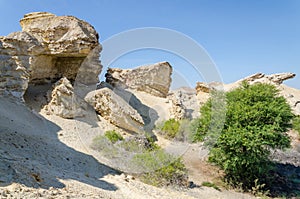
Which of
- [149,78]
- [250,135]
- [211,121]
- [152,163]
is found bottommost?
[152,163]

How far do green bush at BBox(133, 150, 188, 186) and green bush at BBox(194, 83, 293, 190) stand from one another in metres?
1.70

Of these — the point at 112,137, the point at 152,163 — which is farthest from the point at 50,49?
the point at 152,163

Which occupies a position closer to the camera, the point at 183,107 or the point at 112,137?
the point at 112,137

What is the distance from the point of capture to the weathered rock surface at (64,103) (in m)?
10.7

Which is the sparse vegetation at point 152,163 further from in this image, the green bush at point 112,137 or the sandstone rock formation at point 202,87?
the sandstone rock formation at point 202,87

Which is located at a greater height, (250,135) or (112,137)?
(250,135)

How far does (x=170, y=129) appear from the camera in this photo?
13250 millimetres

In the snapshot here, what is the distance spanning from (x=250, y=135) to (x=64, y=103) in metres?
6.97

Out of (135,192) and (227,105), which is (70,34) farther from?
(135,192)

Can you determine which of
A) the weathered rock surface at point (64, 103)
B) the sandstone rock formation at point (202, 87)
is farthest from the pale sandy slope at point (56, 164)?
the sandstone rock formation at point (202, 87)

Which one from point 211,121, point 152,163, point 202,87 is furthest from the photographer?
point 202,87

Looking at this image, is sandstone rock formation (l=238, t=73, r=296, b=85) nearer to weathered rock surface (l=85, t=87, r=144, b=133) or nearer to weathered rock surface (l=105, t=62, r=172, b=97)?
weathered rock surface (l=105, t=62, r=172, b=97)

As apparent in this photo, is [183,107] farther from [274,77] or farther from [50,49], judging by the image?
[274,77]

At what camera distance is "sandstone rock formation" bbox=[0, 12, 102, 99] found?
32.8 feet
